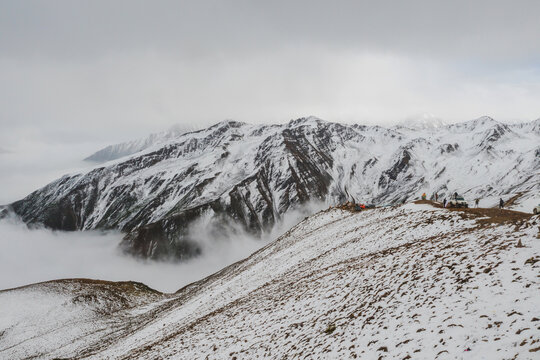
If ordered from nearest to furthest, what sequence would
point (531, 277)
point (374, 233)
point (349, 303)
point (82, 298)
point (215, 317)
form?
point (531, 277) < point (349, 303) < point (215, 317) < point (374, 233) < point (82, 298)

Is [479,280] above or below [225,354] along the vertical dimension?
above

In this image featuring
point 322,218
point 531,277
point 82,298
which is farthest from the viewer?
point 82,298

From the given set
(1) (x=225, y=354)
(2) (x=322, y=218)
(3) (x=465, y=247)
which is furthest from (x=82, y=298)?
(3) (x=465, y=247)

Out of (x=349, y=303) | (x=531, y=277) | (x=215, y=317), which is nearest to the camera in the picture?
(x=531, y=277)

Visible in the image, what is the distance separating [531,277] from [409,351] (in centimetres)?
626

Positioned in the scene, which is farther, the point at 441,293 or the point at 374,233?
the point at 374,233

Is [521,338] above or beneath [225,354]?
above

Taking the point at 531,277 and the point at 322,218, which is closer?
the point at 531,277

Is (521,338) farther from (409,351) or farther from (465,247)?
(465,247)

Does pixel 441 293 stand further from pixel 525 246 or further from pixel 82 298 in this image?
pixel 82 298

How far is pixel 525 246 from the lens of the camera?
15.2 meters

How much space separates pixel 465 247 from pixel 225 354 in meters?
16.1

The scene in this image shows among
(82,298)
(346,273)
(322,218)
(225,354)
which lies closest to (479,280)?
(346,273)

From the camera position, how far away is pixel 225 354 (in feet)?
61.9
